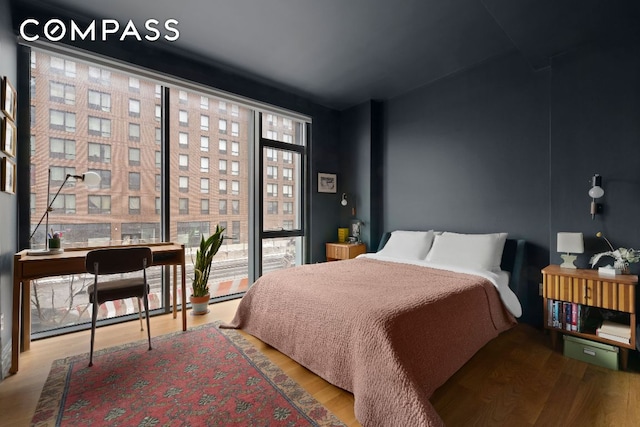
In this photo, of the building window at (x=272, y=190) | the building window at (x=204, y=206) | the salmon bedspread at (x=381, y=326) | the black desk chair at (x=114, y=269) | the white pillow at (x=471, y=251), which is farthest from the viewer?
the building window at (x=272, y=190)

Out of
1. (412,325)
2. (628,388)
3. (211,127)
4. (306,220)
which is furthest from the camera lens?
(306,220)

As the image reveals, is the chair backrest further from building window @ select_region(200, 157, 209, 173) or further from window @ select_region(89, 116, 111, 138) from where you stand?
building window @ select_region(200, 157, 209, 173)

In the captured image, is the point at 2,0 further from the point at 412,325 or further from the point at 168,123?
the point at 412,325

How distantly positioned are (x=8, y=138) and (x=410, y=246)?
3617 mm

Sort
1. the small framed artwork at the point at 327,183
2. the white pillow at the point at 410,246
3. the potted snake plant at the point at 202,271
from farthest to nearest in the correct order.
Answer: the small framed artwork at the point at 327,183, the white pillow at the point at 410,246, the potted snake plant at the point at 202,271

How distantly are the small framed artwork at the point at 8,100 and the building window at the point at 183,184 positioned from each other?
1.36 m

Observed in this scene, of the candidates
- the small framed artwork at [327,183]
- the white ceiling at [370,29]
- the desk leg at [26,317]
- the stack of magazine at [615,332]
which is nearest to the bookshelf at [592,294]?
the stack of magazine at [615,332]

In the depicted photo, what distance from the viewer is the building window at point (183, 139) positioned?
3.32m

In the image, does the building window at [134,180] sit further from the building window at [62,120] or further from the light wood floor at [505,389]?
the light wood floor at [505,389]

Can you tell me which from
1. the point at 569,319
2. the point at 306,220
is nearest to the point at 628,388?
the point at 569,319

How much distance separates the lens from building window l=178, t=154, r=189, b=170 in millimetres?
3312

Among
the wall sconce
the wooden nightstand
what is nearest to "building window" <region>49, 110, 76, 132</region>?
the wooden nightstand

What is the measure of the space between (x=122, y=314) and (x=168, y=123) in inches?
81.3

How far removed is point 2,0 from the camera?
2037mm
